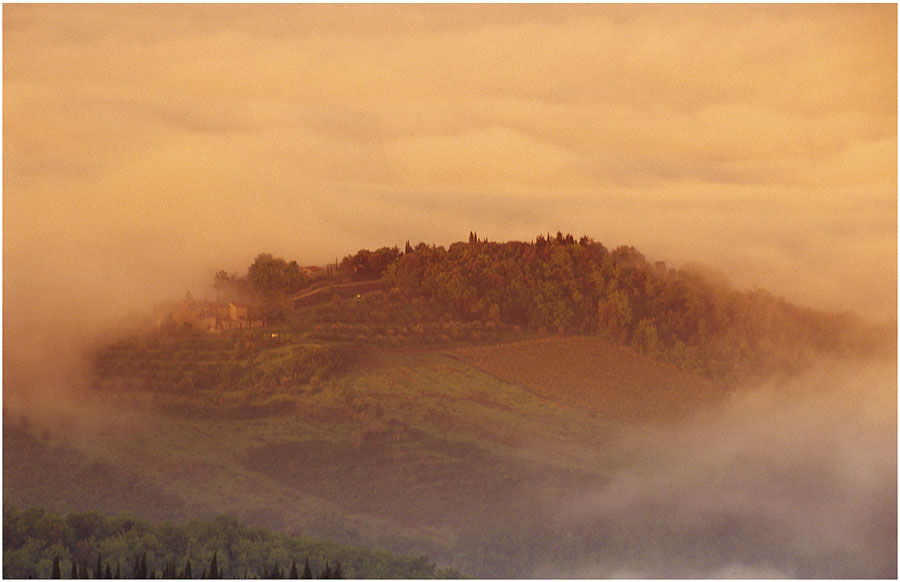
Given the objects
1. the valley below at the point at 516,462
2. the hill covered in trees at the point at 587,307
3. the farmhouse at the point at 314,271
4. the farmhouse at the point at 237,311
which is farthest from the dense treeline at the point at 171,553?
the farmhouse at the point at 314,271

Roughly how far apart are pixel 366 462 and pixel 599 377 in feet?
18.3

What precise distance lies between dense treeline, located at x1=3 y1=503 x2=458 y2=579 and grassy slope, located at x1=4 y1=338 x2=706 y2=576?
2.48ft

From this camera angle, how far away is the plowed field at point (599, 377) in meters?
25.5

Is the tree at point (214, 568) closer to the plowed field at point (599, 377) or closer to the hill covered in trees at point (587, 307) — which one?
the hill covered in trees at point (587, 307)

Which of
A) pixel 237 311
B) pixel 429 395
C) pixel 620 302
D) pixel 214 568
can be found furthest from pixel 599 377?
pixel 214 568

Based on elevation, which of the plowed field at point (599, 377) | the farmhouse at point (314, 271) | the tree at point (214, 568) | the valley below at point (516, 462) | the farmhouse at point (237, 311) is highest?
the farmhouse at point (314, 271)

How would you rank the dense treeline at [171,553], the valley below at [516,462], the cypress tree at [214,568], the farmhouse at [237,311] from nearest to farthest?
1. the cypress tree at [214,568]
2. the dense treeline at [171,553]
3. the valley below at [516,462]
4. the farmhouse at [237,311]

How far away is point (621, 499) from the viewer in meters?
23.6

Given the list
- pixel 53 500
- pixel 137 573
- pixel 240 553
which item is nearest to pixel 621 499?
pixel 240 553

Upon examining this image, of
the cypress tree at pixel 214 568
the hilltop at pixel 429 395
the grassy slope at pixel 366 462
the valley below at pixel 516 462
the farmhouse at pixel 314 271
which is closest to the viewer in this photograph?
the cypress tree at pixel 214 568

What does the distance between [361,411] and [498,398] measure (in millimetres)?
2973

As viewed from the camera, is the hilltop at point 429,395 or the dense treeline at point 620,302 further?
the dense treeline at point 620,302

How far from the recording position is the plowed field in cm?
2550

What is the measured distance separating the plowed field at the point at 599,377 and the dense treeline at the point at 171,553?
17.3ft
